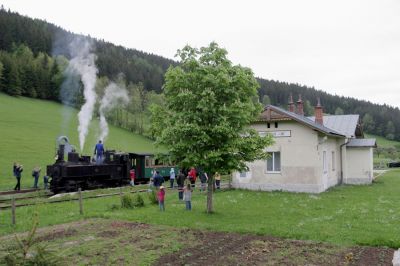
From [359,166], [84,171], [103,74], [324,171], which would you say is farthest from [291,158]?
[103,74]

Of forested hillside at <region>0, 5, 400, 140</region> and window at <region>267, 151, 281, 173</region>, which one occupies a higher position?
forested hillside at <region>0, 5, 400, 140</region>

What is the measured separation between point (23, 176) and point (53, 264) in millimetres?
32762

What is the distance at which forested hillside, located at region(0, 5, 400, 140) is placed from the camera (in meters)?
69.9

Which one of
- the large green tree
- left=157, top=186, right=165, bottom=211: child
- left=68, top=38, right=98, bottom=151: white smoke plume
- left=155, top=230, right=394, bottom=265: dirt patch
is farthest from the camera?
left=68, top=38, right=98, bottom=151: white smoke plume

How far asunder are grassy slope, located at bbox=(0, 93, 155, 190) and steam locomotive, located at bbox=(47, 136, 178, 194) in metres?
5.89

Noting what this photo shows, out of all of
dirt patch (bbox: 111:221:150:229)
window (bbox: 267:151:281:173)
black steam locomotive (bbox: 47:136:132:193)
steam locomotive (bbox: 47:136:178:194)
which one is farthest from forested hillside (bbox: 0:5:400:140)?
dirt patch (bbox: 111:221:150:229)

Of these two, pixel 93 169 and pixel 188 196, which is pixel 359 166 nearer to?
pixel 188 196

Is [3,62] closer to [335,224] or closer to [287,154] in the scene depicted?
[287,154]

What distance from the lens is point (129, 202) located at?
684 inches

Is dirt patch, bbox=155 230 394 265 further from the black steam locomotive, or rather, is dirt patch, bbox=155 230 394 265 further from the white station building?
the black steam locomotive

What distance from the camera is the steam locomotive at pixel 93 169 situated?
25.3 m

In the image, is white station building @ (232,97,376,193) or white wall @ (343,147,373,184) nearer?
white station building @ (232,97,376,193)

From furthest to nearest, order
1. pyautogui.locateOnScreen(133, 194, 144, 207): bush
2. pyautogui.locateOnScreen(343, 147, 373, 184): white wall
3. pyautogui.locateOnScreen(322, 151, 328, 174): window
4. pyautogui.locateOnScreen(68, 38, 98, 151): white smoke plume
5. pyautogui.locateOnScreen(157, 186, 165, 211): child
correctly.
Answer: pyautogui.locateOnScreen(68, 38, 98, 151): white smoke plume, pyautogui.locateOnScreen(343, 147, 373, 184): white wall, pyautogui.locateOnScreen(322, 151, 328, 174): window, pyautogui.locateOnScreen(133, 194, 144, 207): bush, pyautogui.locateOnScreen(157, 186, 165, 211): child

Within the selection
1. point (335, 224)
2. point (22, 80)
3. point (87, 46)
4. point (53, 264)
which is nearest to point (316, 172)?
point (335, 224)
